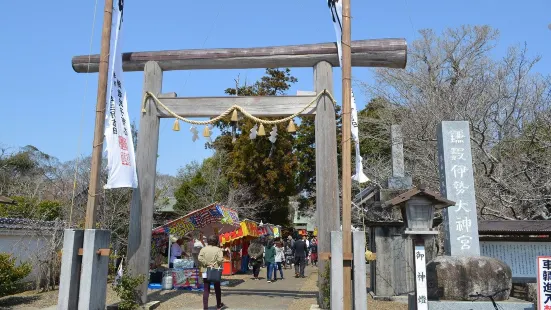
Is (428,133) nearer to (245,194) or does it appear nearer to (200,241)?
(200,241)

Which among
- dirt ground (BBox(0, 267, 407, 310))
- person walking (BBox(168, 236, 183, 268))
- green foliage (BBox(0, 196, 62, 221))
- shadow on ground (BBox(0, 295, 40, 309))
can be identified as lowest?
shadow on ground (BBox(0, 295, 40, 309))

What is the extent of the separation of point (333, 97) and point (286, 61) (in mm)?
1411

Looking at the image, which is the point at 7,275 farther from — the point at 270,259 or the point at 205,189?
the point at 205,189

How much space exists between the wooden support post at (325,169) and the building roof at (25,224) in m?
9.04

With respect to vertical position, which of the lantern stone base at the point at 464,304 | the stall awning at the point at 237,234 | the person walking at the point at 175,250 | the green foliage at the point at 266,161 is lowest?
the lantern stone base at the point at 464,304

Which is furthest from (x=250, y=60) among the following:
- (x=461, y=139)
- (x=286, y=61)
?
(x=461, y=139)

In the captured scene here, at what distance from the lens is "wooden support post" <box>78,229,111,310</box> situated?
790cm

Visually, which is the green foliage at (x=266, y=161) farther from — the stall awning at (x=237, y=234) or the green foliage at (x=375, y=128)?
the stall awning at (x=237, y=234)

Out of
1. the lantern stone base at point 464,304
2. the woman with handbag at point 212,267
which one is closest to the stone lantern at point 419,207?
the lantern stone base at point 464,304

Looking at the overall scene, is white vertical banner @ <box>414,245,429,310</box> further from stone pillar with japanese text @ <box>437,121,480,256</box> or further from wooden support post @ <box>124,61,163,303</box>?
wooden support post @ <box>124,61,163,303</box>

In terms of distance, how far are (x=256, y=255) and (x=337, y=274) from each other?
1165 cm

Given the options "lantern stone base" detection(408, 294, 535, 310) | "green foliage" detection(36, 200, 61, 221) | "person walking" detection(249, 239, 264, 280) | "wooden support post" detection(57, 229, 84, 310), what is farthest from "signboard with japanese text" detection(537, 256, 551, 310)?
"green foliage" detection(36, 200, 61, 221)

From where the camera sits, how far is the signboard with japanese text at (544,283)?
276 inches

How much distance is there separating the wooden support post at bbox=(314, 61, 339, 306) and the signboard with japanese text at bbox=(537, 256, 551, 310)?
3.83 meters
